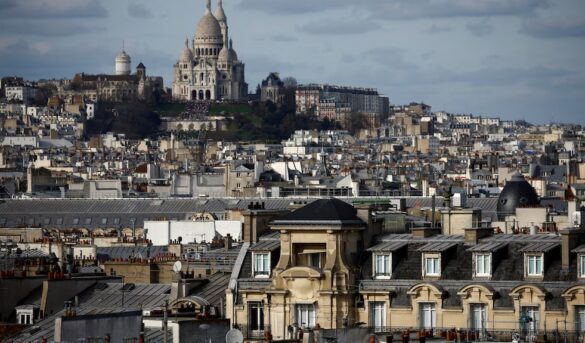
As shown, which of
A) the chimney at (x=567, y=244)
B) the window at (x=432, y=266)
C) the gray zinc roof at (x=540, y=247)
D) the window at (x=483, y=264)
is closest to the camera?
the chimney at (x=567, y=244)

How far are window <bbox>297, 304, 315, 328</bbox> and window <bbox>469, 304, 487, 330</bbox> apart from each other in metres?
1.81

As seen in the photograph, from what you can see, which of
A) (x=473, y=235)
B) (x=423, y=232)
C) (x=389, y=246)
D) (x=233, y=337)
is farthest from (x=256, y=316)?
(x=233, y=337)

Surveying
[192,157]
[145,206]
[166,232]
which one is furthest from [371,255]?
[192,157]

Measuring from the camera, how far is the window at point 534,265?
26969 millimetres

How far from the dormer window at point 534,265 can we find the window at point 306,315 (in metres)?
2.47

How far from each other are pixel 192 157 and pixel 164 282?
15594 cm

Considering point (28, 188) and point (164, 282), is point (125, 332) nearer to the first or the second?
point (164, 282)

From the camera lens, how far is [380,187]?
303ft

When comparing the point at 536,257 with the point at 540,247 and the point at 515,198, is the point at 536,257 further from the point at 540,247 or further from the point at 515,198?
the point at 515,198

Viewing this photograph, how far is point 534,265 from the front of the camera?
27.1m

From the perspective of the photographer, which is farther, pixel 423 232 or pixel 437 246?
pixel 423 232

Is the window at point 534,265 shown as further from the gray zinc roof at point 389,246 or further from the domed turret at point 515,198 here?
the domed turret at point 515,198

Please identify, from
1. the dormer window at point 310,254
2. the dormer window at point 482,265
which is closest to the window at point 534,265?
the dormer window at point 482,265

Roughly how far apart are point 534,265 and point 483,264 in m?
0.66
